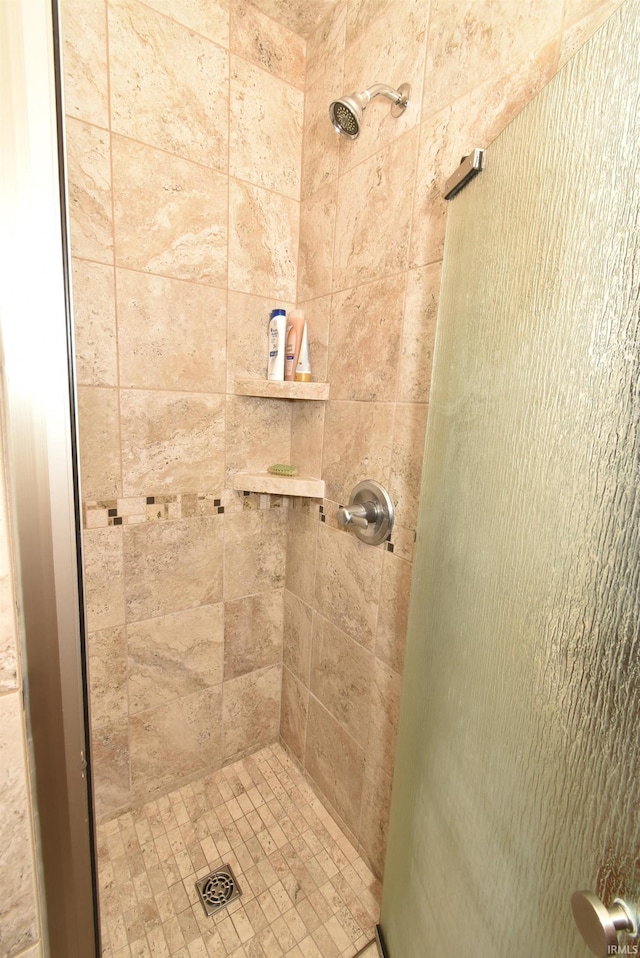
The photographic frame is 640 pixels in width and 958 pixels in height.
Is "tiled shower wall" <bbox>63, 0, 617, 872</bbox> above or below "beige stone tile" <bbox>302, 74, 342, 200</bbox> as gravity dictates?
below

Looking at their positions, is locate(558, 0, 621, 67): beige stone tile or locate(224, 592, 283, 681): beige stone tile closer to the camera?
locate(558, 0, 621, 67): beige stone tile

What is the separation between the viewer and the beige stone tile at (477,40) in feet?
2.10

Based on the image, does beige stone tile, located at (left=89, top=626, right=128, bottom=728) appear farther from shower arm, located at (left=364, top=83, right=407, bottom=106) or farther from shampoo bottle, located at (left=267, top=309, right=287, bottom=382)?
shower arm, located at (left=364, top=83, right=407, bottom=106)

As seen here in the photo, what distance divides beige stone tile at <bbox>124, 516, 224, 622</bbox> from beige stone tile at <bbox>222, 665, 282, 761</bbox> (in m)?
0.36

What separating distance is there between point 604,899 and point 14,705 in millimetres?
548

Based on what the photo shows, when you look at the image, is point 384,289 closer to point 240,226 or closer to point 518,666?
point 240,226

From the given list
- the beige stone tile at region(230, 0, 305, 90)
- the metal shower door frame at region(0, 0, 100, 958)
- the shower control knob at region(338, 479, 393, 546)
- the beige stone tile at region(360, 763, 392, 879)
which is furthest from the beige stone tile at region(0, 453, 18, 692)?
the beige stone tile at region(230, 0, 305, 90)

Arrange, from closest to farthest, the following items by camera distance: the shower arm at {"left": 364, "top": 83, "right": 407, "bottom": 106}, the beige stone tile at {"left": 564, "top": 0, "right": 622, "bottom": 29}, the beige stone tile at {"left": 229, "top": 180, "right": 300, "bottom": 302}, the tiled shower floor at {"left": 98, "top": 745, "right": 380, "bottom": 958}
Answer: the beige stone tile at {"left": 564, "top": 0, "right": 622, "bottom": 29}
the shower arm at {"left": 364, "top": 83, "right": 407, "bottom": 106}
the tiled shower floor at {"left": 98, "top": 745, "right": 380, "bottom": 958}
the beige stone tile at {"left": 229, "top": 180, "right": 300, "bottom": 302}

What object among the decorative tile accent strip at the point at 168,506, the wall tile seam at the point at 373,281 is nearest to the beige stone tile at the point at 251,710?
the decorative tile accent strip at the point at 168,506

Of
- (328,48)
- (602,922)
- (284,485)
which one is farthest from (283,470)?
(328,48)

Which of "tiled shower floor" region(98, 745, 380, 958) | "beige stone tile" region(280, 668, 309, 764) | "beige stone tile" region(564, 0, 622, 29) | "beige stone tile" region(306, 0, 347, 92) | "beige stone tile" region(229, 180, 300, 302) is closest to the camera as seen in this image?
"beige stone tile" region(564, 0, 622, 29)

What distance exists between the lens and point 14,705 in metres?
0.33

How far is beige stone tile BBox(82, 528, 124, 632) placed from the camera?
107 cm

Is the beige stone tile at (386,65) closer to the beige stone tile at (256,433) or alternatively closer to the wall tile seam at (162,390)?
the wall tile seam at (162,390)
